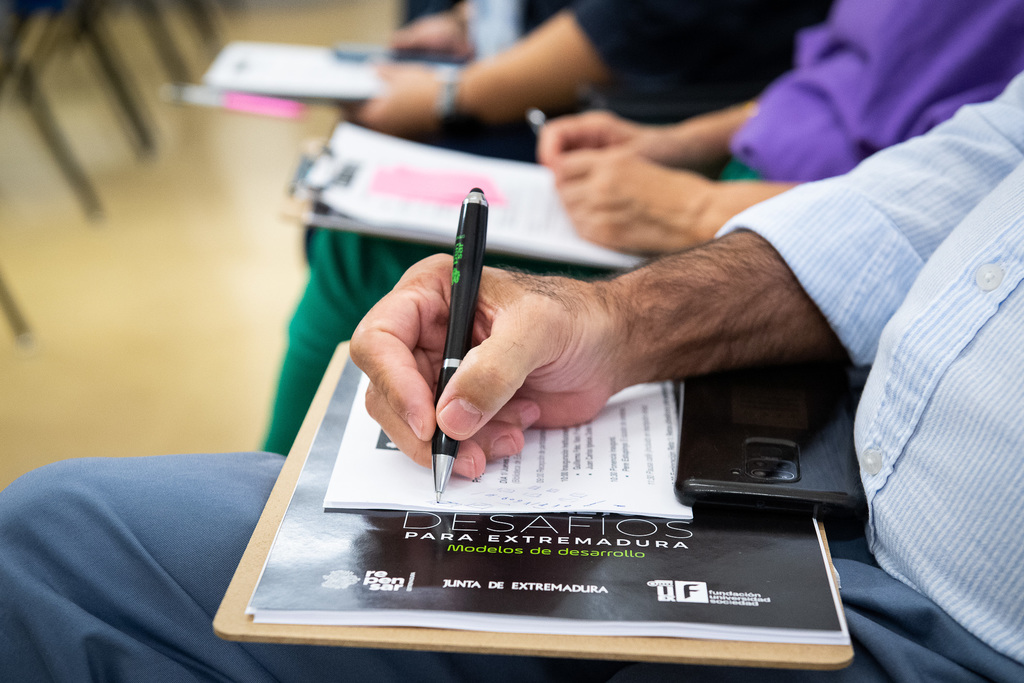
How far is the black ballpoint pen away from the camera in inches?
22.0

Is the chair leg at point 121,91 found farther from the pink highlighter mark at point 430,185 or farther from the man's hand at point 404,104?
the pink highlighter mark at point 430,185

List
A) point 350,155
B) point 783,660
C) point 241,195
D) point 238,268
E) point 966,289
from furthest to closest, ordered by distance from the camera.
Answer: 1. point 241,195
2. point 238,268
3. point 350,155
4. point 966,289
5. point 783,660

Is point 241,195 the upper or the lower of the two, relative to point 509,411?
lower

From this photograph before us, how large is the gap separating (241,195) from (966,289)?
2149mm

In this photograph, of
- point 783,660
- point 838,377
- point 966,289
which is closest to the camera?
point 783,660

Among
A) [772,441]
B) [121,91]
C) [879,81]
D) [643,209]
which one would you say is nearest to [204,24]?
[121,91]

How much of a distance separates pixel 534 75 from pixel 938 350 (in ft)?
3.51

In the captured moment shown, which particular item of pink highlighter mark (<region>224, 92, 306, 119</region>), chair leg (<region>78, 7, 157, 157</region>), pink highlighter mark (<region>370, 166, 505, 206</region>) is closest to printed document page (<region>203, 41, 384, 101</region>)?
Answer: pink highlighter mark (<region>224, 92, 306, 119</region>)

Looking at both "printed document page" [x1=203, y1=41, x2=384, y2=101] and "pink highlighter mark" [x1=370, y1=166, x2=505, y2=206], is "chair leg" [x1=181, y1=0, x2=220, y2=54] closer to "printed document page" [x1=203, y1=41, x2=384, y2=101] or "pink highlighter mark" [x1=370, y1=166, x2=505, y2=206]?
"printed document page" [x1=203, y1=41, x2=384, y2=101]

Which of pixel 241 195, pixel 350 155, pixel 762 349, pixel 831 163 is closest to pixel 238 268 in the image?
pixel 241 195

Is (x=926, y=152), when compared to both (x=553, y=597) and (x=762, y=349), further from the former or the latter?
(x=553, y=597)

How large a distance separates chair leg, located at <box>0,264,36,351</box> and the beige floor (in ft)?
0.07

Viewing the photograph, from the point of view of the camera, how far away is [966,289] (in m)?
0.57

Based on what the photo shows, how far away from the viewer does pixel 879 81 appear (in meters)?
0.92
